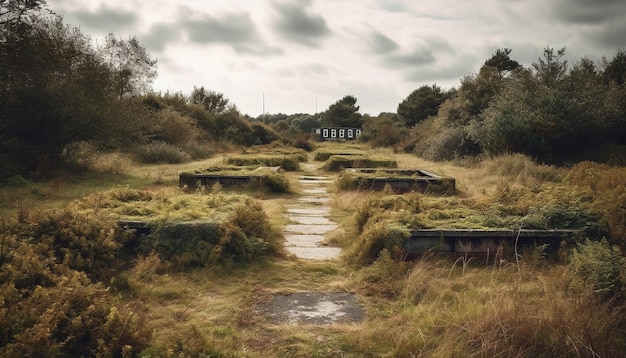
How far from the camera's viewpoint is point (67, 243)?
4.58m

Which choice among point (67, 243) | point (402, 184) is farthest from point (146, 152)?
point (67, 243)

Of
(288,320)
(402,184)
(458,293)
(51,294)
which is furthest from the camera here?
(402,184)

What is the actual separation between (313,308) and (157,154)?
17.0 m

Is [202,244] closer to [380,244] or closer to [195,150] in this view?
[380,244]

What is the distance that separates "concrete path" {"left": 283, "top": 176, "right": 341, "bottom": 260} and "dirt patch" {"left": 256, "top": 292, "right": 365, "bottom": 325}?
4.24 feet

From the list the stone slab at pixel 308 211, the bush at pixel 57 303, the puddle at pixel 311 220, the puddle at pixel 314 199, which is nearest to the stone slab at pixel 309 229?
the puddle at pixel 311 220

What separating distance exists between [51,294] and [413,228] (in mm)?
3822

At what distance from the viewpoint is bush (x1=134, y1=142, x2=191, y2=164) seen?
19.3m

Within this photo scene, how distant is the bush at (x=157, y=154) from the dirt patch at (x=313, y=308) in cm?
1648

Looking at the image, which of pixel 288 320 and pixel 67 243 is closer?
pixel 288 320

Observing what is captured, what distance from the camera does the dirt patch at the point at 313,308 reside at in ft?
12.5

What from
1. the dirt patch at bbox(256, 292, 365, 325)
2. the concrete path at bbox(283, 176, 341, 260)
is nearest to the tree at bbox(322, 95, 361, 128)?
the concrete path at bbox(283, 176, 341, 260)

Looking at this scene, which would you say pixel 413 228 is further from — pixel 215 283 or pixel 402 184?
pixel 402 184

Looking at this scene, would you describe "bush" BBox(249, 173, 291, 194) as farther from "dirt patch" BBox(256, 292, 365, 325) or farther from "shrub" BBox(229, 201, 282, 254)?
"dirt patch" BBox(256, 292, 365, 325)
